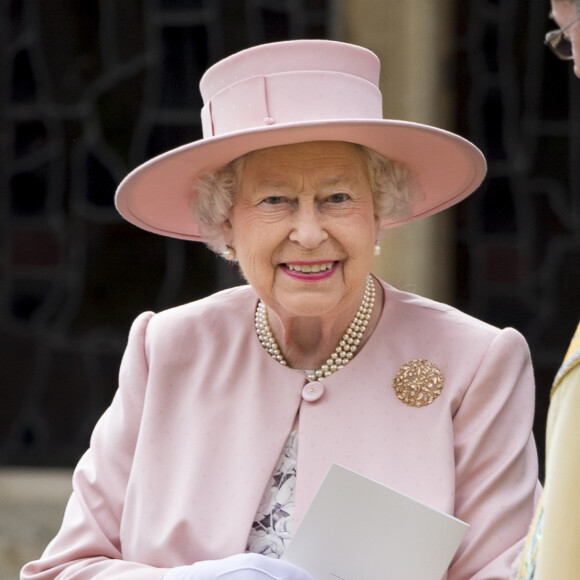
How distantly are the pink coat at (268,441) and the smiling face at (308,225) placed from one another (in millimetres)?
204

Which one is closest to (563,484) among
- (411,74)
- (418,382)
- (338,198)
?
(418,382)

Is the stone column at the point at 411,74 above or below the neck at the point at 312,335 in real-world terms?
above

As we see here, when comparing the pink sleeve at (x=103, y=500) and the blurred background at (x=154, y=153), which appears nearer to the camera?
the pink sleeve at (x=103, y=500)

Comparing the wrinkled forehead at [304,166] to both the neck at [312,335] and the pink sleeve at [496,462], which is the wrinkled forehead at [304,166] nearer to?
the neck at [312,335]

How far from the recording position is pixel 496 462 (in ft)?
9.50

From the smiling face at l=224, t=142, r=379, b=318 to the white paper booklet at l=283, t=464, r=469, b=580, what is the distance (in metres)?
0.47

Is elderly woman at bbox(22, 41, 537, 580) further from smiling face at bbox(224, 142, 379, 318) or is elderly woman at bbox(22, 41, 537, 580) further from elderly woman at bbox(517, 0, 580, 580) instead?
elderly woman at bbox(517, 0, 580, 580)

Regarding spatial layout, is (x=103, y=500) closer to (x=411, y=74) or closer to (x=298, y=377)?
(x=298, y=377)

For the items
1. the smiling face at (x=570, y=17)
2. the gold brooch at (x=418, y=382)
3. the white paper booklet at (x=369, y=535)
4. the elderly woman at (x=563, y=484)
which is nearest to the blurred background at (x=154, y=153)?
the gold brooch at (x=418, y=382)

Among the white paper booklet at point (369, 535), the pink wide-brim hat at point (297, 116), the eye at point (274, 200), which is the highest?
the pink wide-brim hat at point (297, 116)

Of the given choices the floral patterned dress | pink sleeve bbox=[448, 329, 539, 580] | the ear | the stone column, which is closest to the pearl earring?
the ear

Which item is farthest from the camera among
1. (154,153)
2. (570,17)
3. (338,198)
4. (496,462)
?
(154,153)

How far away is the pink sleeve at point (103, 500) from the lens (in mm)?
2980

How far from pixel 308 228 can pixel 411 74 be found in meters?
2.07
